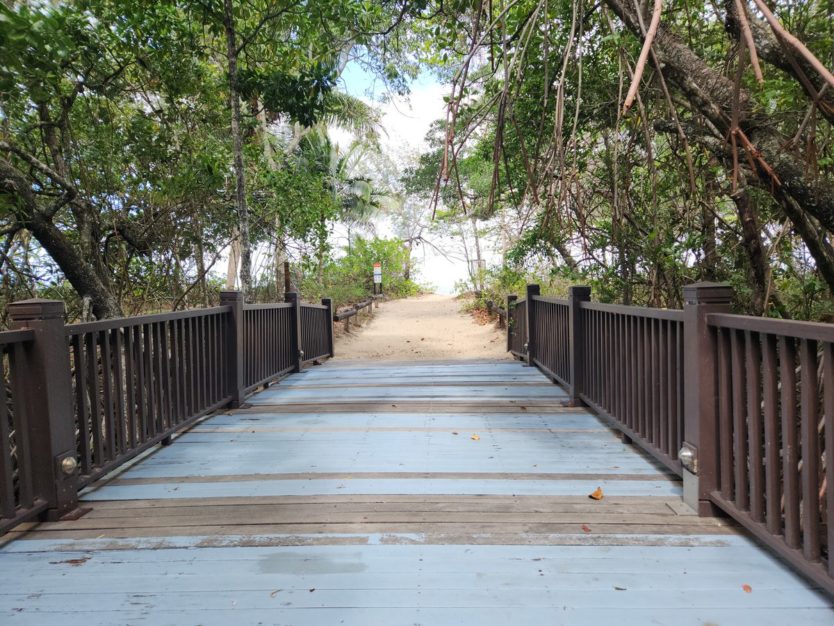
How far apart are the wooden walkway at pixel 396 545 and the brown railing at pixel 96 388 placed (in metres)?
0.18

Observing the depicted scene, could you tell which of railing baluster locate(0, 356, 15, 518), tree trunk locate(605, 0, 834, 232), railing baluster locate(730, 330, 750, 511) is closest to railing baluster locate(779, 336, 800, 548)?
railing baluster locate(730, 330, 750, 511)

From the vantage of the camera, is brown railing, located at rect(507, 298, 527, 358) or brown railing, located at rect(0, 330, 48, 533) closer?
brown railing, located at rect(0, 330, 48, 533)

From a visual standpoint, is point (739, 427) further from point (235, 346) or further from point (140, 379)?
point (235, 346)

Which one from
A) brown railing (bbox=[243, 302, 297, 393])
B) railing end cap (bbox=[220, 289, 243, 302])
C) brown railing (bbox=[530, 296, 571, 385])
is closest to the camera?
railing end cap (bbox=[220, 289, 243, 302])

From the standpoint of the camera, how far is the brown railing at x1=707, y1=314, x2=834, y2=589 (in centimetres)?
169

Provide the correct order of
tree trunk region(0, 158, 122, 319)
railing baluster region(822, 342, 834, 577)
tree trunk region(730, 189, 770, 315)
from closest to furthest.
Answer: railing baluster region(822, 342, 834, 577) → tree trunk region(730, 189, 770, 315) → tree trunk region(0, 158, 122, 319)

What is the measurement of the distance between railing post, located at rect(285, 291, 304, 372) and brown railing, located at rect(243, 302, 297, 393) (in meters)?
0.05

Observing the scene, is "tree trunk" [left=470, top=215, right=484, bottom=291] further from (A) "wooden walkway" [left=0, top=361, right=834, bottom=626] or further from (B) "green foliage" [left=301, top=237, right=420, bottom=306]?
(A) "wooden walkway" [left=0, top=361, right=834, bottom=626]

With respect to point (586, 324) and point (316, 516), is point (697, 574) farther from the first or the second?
point (586, 324)

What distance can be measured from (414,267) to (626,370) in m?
27.5

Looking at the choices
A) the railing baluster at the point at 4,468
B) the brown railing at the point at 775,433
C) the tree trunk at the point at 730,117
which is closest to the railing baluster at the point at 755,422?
the brown railing at the point at 775,433

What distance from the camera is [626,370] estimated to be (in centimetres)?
340

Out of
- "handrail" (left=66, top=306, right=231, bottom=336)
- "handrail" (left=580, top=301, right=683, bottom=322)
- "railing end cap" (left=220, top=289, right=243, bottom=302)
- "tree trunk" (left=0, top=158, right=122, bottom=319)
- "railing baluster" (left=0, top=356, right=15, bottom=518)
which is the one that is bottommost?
"railing baluster" (left=0, top=356, right=15, bottom=518)

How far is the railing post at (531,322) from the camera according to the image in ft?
21.0
